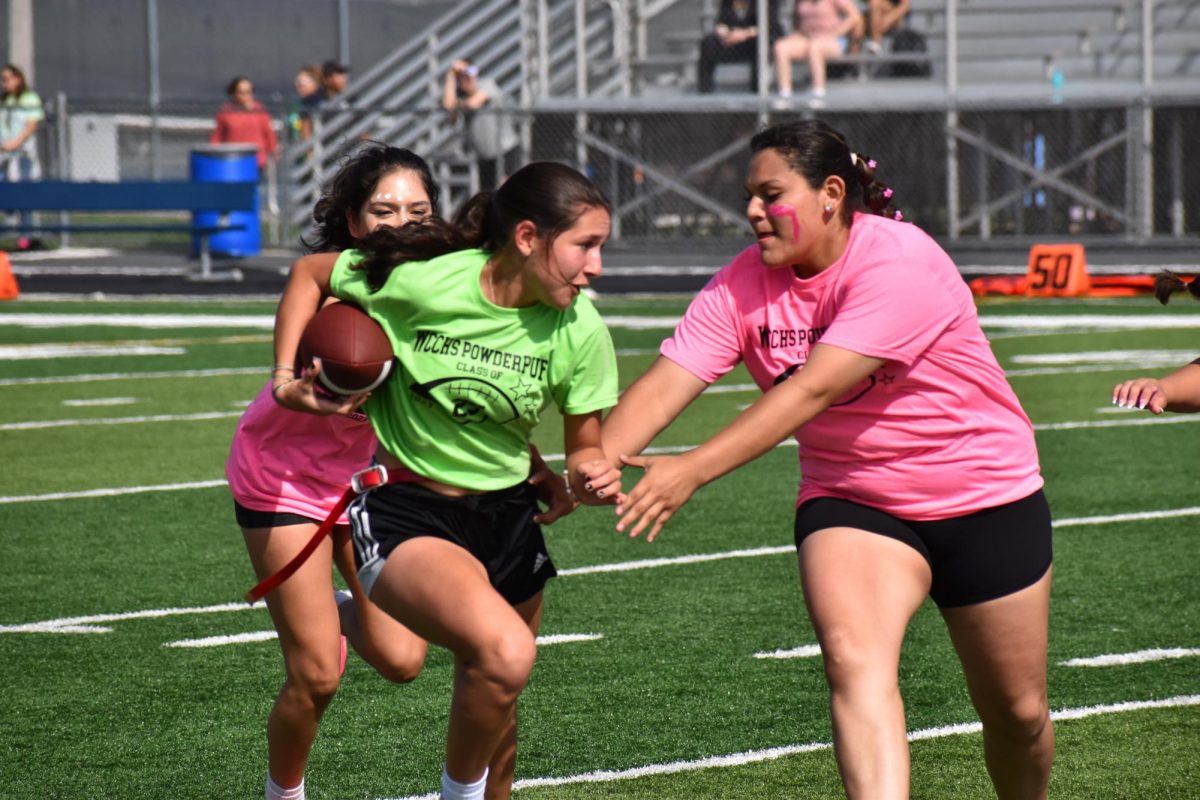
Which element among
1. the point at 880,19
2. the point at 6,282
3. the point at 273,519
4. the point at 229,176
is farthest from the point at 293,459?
the point at 880,19

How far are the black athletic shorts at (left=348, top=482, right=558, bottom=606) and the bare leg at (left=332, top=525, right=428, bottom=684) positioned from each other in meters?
0.52

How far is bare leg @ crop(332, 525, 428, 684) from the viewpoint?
5176 millimetres

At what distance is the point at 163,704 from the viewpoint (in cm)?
615

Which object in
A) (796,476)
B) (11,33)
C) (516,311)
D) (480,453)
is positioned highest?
(11,33)

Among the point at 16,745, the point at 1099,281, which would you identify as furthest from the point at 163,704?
the point at 1099,281

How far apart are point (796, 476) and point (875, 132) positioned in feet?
48.0

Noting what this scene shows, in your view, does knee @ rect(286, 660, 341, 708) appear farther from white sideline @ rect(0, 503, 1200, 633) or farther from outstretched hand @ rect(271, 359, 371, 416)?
white sideline @ rect(0, 503, 1200, 633)

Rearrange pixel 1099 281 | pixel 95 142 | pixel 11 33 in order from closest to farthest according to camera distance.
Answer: pixel 1099 281 → pixel 11 33 → pixel 95 142

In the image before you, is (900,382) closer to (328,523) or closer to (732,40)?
(328,523)

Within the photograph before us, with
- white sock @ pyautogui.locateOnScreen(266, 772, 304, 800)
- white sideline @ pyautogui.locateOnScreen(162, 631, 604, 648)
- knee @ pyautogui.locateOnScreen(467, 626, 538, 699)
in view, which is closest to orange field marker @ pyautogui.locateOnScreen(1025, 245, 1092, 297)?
white sideline @ pyautogui.locateOnScreen(162, 631, 604, 648)

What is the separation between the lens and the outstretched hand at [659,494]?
422 centimetres

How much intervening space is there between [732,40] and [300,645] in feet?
68.2

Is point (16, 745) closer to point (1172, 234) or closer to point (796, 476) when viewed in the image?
point (796, 476)

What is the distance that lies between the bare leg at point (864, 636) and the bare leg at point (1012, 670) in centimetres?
16
